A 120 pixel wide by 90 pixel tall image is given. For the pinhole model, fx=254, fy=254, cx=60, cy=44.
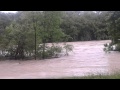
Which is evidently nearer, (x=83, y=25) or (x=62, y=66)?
(x=62, y=66)

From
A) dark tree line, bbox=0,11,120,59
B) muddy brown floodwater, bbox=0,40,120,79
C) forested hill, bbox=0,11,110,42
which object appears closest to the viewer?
muddy brown floodwater, bbox=0,40,120,79

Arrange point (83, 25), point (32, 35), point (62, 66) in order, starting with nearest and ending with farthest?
point (62, 66) < point (32, 35) < point (83, 25)

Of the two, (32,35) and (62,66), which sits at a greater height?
(32,35)

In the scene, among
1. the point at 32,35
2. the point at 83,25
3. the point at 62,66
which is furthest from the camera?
the point at 83,25

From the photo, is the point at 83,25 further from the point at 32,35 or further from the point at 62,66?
the point at 62,66

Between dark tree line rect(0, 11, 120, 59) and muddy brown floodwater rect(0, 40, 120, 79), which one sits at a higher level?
dark tree line rect(0, 11, 120, 59)

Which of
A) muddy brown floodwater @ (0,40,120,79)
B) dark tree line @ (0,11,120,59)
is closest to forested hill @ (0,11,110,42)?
dark tree line @ (0,11,120,59)

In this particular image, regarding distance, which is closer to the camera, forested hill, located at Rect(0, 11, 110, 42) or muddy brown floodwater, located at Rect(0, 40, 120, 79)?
muddy brown floodwater, located at Rect(0, 40, 120, 79)

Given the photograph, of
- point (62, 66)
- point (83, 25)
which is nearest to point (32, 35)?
point (62, 66)

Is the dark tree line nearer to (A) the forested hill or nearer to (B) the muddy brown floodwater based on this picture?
(B) the muddy brown floodwater

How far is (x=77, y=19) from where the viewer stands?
22.6 meters

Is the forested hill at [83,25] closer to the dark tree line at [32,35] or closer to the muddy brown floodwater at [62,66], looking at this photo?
the dark tree line at [32,35]
